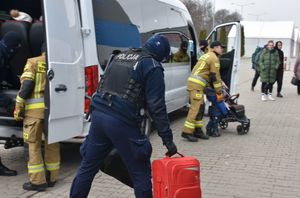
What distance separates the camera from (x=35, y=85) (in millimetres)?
5105

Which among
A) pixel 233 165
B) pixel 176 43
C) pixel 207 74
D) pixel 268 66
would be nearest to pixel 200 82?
pixel 207 74

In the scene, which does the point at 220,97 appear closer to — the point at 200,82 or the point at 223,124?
Result: the point at 200,82

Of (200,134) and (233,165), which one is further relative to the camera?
(200,134)

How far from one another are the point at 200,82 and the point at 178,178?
422 centimetres

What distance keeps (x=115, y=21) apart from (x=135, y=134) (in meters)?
2.69

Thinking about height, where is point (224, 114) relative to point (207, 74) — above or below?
below

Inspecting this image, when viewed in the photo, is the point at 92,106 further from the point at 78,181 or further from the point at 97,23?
the point at 97,23

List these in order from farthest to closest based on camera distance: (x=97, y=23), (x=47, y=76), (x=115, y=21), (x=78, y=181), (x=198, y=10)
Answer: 1. (x=198, y=10)
2. (x=115, y=21)
3. (x=97, y=23)
4. (x=47, y=76)
5. (x=78, y=181)

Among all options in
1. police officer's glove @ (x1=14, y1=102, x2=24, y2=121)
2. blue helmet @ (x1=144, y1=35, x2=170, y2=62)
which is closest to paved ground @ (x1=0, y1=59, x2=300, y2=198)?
police officer's glove @ (x1=14, y1=102, x2=24, y2=121)

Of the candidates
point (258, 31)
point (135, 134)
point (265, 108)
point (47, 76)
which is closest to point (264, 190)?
point (135, 134)

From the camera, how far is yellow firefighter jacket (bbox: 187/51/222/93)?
25.1 ft

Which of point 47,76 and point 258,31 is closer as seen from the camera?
point 47,76

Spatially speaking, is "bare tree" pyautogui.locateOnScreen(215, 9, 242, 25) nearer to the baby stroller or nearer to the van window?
the van window

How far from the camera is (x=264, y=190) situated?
5281 mm
